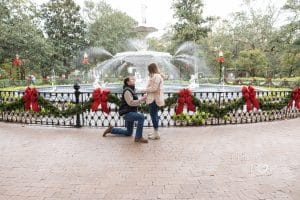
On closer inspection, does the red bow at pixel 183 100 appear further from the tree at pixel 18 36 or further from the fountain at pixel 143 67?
the tree at pixel 18 36

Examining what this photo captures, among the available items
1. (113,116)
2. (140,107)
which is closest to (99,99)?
(113,116)

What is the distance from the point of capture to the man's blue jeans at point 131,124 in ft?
26.4

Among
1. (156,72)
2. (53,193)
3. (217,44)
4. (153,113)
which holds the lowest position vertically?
(53,193)

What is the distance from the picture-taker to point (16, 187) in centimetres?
518

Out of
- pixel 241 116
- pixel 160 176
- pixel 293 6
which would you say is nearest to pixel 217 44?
pixel 293 6

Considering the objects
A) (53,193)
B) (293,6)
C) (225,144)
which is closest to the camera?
(53,193)

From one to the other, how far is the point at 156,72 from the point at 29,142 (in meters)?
3.46

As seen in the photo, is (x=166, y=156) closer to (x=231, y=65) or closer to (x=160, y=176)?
(x=160, y=176)

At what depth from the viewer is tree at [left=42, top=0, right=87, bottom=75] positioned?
1639 inches

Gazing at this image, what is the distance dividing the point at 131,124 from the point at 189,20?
32.8 metres

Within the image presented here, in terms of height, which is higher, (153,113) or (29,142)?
(153,113)

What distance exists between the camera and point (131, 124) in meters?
8.66

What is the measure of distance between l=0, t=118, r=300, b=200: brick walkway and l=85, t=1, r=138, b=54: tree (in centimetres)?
3539

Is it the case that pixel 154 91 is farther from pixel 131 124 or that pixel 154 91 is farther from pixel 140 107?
pixel 140 107
